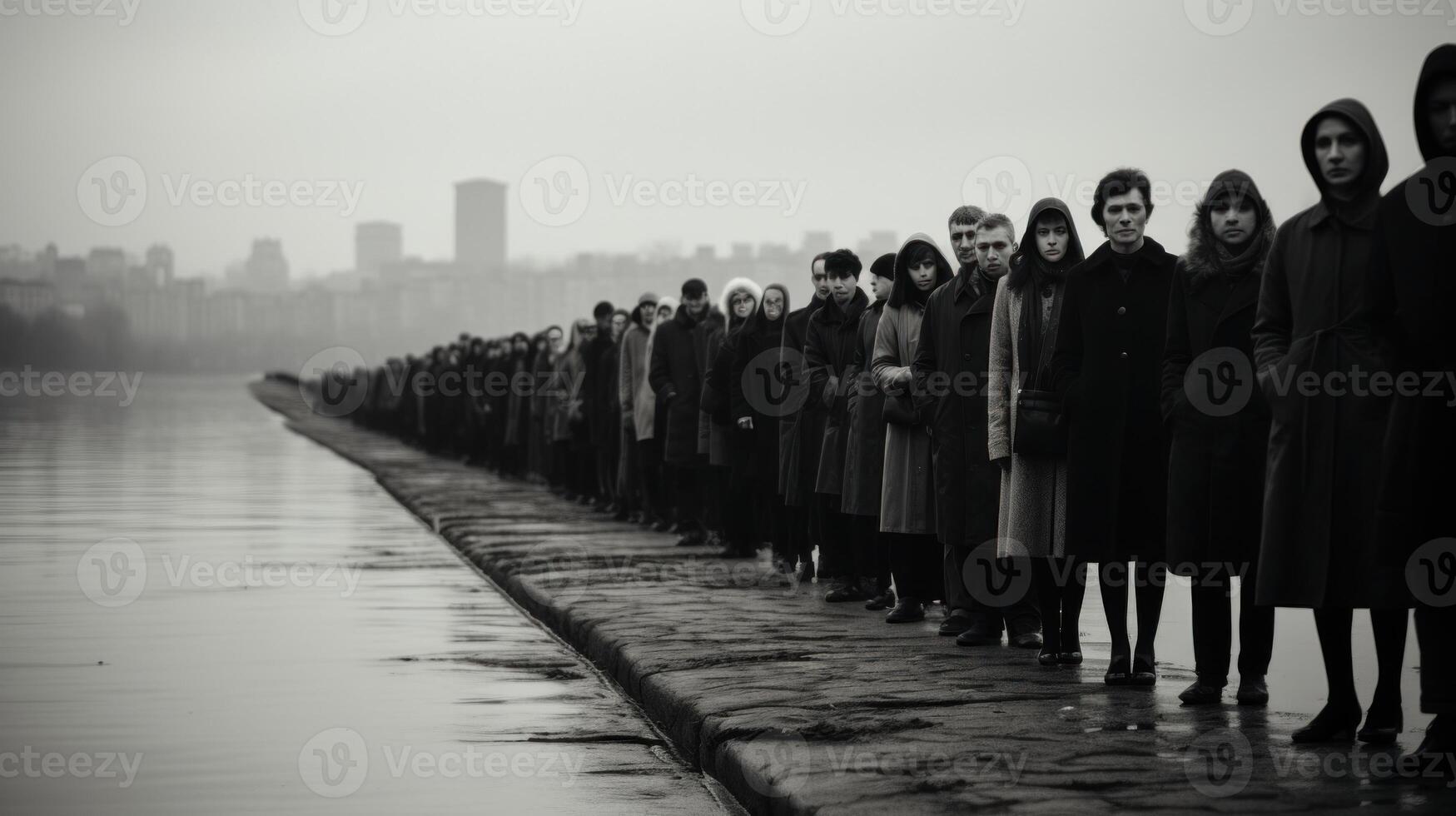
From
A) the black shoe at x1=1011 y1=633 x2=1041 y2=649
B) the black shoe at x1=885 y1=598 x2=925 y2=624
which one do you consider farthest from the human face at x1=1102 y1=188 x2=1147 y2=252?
the black shoe at x1=885 y1=598 x2=925 y2=624

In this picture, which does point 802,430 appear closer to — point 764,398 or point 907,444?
point 764,398

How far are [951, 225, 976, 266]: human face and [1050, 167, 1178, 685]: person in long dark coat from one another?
4.45 feet

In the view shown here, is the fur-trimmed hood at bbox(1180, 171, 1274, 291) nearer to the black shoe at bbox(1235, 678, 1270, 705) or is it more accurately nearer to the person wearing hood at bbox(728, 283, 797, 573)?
the black shoe at bbox(1235, 678, 1270, 705)

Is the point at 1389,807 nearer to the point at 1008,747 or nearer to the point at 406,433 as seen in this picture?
the point at 1008,747

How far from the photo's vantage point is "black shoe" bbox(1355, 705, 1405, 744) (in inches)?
238

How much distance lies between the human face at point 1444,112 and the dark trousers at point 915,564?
443cm

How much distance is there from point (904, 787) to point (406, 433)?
39031 mm

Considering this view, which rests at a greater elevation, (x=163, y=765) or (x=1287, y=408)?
(x=1287, y=408)

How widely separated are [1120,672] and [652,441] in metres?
9.37

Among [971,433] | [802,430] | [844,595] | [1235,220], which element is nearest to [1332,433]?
[1235,220]

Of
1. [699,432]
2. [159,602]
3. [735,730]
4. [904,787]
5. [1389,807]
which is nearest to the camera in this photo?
[1389,807]

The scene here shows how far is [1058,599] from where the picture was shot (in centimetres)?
795

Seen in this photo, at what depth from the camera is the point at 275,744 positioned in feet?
22.1

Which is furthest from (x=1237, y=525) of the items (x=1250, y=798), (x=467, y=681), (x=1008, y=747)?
(x=467, y=681)
